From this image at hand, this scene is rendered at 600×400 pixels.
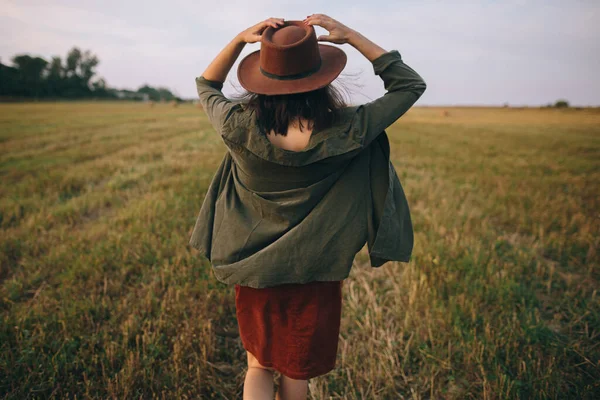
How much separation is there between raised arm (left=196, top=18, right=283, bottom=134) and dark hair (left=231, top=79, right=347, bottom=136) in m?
0.17

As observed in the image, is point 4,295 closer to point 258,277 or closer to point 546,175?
point 258,277

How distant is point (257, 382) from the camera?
75.4 inches

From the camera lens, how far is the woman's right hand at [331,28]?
1.67m

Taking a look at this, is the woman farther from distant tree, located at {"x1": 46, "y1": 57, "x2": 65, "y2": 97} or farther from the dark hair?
distant tree, located at {"x1": 46, "y1": 57, "x2": 65, "y2": 97}

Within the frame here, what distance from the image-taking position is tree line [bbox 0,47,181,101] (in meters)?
59.8

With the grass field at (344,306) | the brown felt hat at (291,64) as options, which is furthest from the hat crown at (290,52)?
the grass field at (344,306)

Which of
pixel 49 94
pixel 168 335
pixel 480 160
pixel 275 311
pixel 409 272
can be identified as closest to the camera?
pixel 275 311

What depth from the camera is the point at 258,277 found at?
1699 mm

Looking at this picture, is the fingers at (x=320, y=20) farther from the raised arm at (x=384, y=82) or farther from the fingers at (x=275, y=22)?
the fingers at (x=275, y=22)

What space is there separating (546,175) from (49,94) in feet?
278

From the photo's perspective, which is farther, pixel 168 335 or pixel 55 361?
pixel 168 335

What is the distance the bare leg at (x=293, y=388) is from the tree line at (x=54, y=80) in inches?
2805

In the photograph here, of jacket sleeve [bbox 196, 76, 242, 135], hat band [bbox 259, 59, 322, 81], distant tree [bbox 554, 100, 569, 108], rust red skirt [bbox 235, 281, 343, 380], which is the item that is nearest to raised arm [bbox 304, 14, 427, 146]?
hat band [bbox 259, 59, 322, 81]

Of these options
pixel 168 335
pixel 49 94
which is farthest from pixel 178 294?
pixel 49 94
